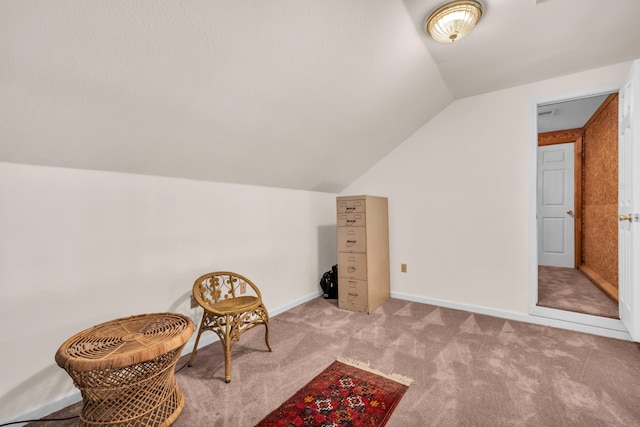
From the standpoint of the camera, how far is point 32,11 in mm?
927

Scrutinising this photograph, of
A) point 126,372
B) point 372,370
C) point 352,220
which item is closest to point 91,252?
point 126,372

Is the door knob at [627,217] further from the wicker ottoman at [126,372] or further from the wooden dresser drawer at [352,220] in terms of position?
the wicker ottoman at [126,372]

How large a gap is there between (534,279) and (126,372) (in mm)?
3118

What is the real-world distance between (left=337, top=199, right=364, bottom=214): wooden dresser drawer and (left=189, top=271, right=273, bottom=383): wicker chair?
1262mm

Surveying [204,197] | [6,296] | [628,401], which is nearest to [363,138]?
[204,197]

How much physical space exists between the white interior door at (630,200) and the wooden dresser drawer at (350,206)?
1.94 metres

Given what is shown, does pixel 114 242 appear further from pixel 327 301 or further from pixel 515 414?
pixel 515 414

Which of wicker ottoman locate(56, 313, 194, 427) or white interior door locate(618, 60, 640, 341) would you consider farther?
white interior door locate(618, 60, 640, 341)

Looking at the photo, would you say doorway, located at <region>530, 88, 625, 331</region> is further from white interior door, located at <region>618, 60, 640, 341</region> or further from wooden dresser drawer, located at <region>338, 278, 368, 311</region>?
wooden dresser drawer, located at <region>338, 278, 368, 311</region>

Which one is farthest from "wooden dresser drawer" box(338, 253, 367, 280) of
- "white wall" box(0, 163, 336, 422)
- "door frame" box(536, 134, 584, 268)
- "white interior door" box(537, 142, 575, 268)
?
"door frame" box(536, 134, 584, 268)

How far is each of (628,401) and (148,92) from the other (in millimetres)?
2976

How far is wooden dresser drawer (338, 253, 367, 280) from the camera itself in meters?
2.81

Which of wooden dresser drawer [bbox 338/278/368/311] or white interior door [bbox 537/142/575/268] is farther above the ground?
white interior door [bbox 537/142/575/268]

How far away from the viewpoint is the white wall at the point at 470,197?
101 inches
